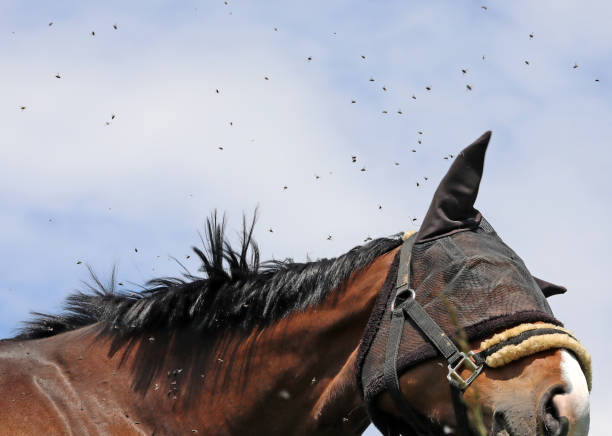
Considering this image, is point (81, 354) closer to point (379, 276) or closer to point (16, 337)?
point (16, 337)

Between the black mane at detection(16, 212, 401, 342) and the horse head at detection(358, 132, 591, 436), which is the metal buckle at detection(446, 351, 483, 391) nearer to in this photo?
the horse head at detection(358, 132, 591, 436)

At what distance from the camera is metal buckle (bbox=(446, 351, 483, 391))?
17.2ft

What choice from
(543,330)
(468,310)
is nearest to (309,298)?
(468,310)

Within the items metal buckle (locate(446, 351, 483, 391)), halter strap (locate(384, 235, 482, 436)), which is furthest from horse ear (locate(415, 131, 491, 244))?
metal buckle (locate(446, 351, 483, 391))

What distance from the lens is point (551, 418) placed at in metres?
4.89

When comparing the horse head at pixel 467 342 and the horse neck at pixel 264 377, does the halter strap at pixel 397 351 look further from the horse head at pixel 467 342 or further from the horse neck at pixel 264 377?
the horse neck at pixel 264 377

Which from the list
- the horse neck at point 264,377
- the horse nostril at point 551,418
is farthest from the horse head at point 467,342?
the horse neck at point 264,377

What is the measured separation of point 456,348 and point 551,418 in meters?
0.78

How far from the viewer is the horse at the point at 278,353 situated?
5398 millimetres

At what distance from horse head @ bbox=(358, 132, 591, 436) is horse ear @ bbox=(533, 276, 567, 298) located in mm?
552

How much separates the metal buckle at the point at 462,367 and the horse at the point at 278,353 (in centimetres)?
4

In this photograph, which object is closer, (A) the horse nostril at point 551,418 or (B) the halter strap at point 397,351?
(A) the horse nostril at point 551,418

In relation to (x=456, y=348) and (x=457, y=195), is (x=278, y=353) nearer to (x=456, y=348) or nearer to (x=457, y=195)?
(x=456, y=348)

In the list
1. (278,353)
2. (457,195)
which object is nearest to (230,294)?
(278,353)
